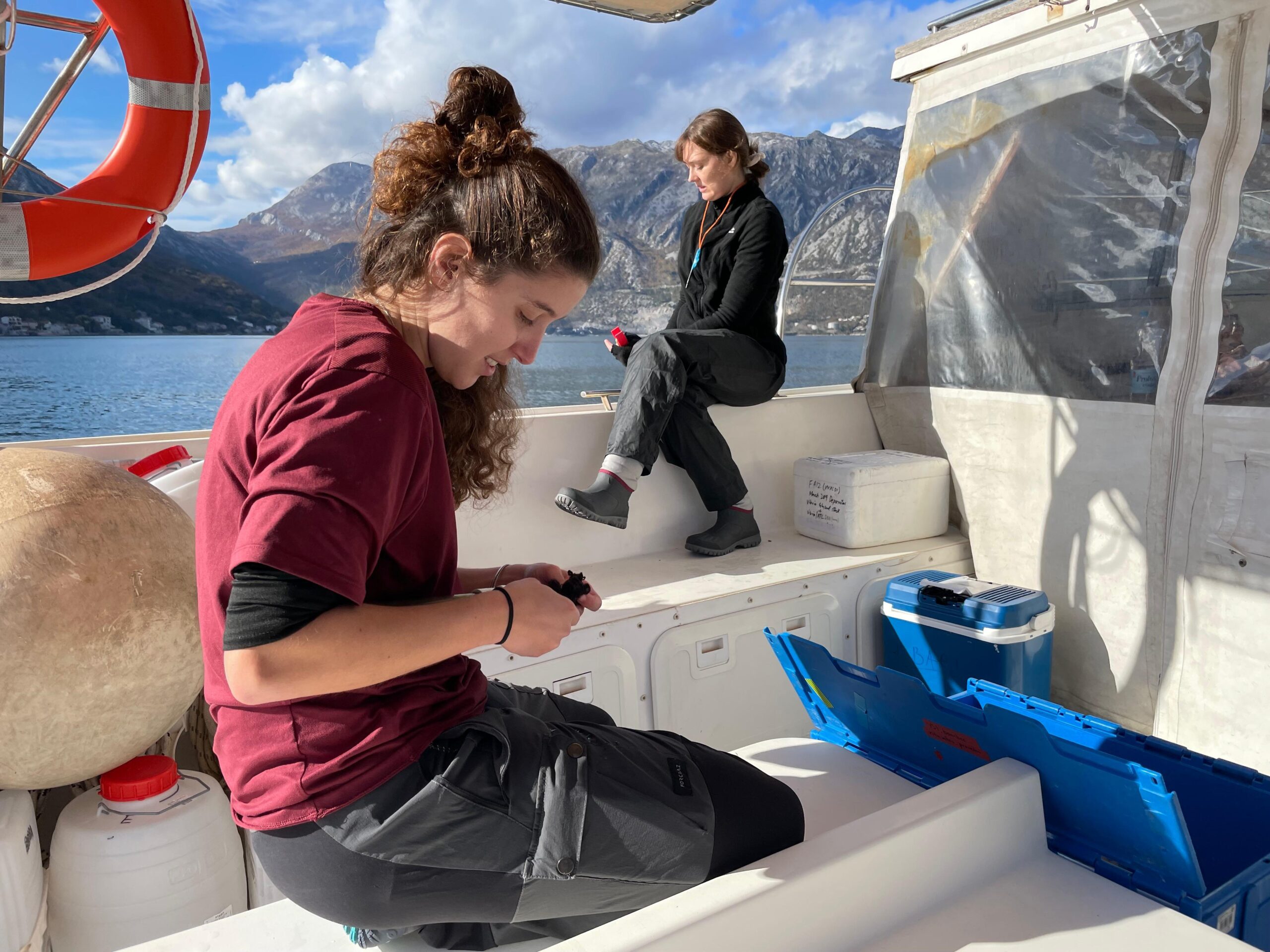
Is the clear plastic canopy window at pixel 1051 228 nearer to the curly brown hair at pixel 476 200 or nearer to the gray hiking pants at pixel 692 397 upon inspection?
the gray hiking pants at pixel 692 397

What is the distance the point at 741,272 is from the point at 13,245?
6.62 feet

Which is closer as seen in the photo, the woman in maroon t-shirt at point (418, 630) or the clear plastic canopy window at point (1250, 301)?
the woman in maroon t-shirt at point (418, 630)

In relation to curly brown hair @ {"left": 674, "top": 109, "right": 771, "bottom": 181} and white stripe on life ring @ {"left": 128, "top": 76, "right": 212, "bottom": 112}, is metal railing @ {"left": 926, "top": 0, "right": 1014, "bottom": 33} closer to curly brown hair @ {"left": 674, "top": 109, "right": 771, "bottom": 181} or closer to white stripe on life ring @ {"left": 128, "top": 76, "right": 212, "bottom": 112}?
curly brown hair @ {"left": 674, "top": 109, "right": 771, "bottom": 181}

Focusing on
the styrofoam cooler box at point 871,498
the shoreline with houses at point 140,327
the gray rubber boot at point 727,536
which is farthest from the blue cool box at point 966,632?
the shoreline with houses at point 140,327

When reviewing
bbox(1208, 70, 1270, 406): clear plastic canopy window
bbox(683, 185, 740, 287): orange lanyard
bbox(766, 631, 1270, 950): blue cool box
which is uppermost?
bbox(683, 185, 740, 287): orange lanyard

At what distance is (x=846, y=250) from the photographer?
413 cm

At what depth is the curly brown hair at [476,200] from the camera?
949 mm

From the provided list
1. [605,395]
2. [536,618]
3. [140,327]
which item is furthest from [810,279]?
[140,327]

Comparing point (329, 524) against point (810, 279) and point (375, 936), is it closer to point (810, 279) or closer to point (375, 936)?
point (375, 936)

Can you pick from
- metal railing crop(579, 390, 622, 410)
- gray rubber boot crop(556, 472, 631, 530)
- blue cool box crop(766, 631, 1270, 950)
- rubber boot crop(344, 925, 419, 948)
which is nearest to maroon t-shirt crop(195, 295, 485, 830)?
rubber boot crop(344, 925, 419, 948)

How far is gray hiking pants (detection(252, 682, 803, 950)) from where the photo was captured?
2.97 feet

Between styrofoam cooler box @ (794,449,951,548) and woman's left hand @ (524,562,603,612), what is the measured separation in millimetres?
1850

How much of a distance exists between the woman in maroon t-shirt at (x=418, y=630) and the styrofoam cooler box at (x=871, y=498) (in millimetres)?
1927

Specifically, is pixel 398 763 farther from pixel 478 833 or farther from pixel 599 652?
pixel 599 652
